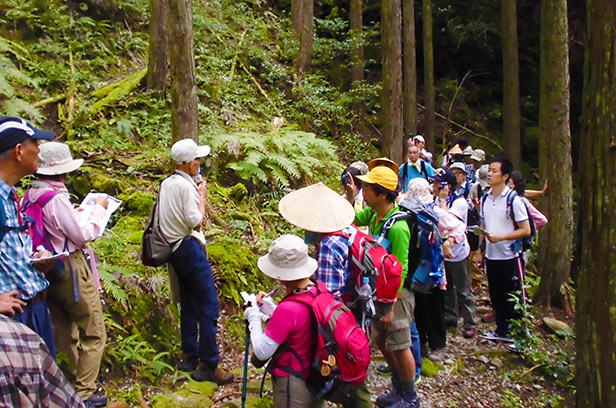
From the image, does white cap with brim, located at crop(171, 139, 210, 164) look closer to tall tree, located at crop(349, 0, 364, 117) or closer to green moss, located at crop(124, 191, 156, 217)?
green moss, located at crop(124, 191, 156, 217)

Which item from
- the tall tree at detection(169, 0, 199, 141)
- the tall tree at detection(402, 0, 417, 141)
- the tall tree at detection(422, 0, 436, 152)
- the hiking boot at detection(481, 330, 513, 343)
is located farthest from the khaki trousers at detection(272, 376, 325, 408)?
the tall tree at detection(422, 0, 436, 152)

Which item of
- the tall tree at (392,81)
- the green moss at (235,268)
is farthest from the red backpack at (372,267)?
the tall tree at (392,81)

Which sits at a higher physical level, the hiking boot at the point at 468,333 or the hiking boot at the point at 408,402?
the hiking boot at the point at 408,402

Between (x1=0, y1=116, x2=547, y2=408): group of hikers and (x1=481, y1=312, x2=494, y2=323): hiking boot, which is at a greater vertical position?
(x1=0, y1=116, x2=547, y2=408): group of hikers

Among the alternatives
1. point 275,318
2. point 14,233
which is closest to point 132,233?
point 14,233

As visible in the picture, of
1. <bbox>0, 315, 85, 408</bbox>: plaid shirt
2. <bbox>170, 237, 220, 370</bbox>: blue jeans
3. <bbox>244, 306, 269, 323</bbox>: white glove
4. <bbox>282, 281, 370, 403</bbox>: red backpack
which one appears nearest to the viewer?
<bbox>0, 315, 85, 408</bbox>: plaid shirt

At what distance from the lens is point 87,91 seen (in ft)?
29.4

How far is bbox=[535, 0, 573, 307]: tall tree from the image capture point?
7.50m

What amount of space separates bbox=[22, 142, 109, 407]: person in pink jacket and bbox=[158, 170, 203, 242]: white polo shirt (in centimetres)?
63

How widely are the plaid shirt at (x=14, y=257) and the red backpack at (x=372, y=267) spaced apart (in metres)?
2.07

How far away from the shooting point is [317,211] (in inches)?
151

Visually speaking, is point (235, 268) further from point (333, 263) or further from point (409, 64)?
point (409, 64)

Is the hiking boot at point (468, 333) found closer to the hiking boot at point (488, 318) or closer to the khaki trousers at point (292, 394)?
the hiking boot at point (488, 318)

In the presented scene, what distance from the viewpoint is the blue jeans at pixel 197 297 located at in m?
4.60
